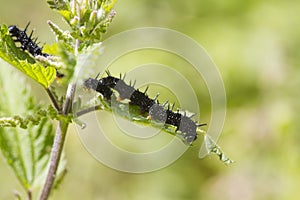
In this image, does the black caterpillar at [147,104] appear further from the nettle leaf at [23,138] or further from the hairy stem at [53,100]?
the nettle leaf at [23,138]

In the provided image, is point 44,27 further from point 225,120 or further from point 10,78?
point 10,78

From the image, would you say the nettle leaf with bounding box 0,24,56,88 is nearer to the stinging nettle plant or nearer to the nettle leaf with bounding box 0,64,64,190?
the stinging nettle plant

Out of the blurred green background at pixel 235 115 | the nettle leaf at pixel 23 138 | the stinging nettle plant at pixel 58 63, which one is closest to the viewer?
the stinging nettle plant at pixel 58 63

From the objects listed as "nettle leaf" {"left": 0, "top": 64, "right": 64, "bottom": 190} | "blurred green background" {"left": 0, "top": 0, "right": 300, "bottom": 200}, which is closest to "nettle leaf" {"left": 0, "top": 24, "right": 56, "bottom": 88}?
"nettle leaf" {"left": 0, "top": 64, "right": 64, "bottom": 190}

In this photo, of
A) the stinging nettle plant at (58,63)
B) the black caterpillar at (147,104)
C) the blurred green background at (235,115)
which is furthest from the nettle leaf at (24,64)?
the blurred green background at (235,115)

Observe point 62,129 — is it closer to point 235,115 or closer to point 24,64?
point 24,64

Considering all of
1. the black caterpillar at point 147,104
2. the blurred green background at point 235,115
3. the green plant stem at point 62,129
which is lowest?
the green plant stem at point 62,129
